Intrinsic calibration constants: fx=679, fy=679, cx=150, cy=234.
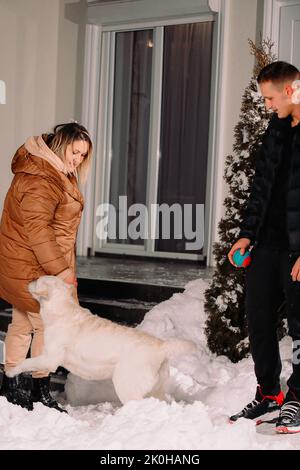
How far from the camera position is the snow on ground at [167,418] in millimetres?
3170

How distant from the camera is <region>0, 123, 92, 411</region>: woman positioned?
390 centimetres

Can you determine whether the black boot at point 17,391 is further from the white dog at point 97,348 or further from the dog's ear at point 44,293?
the dog's ear at point 44,293

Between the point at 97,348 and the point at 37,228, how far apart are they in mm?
782

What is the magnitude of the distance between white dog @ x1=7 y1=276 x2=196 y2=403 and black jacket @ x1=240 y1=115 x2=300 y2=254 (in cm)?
75

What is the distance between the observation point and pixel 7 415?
3742 millimetres

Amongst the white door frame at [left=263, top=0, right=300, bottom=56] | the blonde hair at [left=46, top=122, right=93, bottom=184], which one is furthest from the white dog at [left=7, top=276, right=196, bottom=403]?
the white door frame at [left=263, top=0, right=300, bottom=56]

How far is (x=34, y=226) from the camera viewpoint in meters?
3.89

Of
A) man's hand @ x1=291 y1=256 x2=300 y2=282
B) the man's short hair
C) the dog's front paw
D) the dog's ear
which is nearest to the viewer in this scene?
man's hand @ x1=291 y1=256 x2=300 y2=282

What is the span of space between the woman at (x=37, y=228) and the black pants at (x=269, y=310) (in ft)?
3.51

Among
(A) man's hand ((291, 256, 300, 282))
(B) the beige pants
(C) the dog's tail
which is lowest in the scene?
(B) the beige pants

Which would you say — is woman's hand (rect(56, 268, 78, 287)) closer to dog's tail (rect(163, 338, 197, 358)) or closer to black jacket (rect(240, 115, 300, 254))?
dog's tail (rect(163, 338, 197, 358))

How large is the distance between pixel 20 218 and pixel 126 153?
5.45 m
